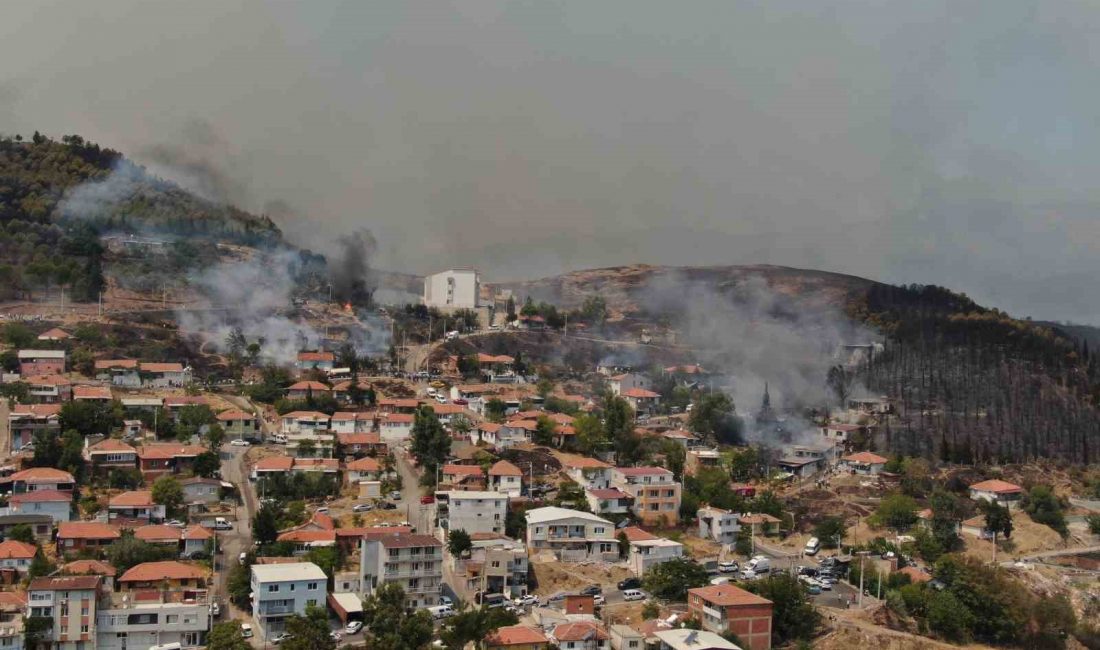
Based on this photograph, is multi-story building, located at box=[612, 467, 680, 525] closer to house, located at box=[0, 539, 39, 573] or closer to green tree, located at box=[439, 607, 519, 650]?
green tree, located at box=[439, 607, 519, 650]

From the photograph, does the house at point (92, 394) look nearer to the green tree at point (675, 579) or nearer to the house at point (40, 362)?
the house at point (40, 362)

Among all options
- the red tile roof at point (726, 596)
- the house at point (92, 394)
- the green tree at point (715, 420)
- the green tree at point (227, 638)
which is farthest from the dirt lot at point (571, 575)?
the house at point (92, 394)

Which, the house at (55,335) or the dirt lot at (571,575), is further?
the house at (55,335)

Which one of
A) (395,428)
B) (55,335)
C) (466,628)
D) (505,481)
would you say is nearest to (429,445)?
(505,481)

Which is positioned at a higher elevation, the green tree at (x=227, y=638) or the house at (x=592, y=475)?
the house at (x=592, y=475)

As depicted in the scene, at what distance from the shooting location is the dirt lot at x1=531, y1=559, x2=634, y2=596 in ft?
122

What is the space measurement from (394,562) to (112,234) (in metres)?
52.8

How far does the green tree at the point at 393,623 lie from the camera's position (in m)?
30.4

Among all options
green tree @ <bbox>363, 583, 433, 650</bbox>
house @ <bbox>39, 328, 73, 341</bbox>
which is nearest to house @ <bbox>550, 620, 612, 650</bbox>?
green tree @ <bbox>363, 583, 433, 650</bbox>

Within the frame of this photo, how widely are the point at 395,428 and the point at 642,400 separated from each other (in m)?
17.3

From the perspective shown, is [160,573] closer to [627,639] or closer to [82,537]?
[82,537]

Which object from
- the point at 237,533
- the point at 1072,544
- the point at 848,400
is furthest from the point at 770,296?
the point at 237,533

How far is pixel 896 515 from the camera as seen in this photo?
1791 inches

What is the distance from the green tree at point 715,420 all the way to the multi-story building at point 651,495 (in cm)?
1177
